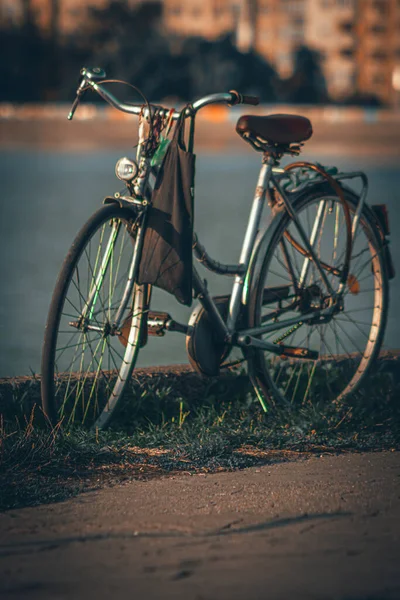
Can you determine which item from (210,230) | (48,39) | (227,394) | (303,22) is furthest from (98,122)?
(303,22)

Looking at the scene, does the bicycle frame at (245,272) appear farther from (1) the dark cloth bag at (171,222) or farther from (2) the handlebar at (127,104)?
(2) the handlebar at (127,104)


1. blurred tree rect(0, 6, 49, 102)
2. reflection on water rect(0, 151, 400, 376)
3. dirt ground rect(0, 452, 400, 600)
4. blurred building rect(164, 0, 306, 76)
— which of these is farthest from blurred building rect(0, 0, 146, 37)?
dirt ground rect(0, 452, 400, 600)

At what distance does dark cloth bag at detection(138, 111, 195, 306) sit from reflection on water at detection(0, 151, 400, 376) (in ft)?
5.93

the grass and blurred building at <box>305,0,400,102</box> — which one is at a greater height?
blurred building at <box>305,0,400,102</box>

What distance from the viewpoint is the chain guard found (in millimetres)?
4434

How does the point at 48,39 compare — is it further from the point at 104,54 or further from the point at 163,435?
the point at 163,435

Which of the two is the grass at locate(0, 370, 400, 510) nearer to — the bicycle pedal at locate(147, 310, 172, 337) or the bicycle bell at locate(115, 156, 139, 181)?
the bicycle pedal at locate(147, 310, 172, 337)

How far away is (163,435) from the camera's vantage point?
426cm

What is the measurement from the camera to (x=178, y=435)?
14.1ft

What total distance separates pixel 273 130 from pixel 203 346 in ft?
3.06

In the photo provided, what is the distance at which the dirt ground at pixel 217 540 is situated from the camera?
2.73 metres

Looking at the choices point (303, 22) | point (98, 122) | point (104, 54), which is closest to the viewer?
point (98, 122)

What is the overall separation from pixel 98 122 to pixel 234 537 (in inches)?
1807

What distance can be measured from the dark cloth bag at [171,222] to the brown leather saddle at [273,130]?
39 centimetres
